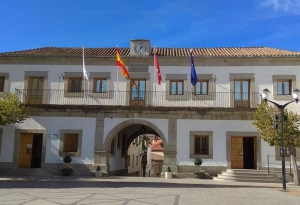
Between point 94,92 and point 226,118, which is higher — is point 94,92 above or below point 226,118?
above

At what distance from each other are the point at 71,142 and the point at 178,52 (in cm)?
829

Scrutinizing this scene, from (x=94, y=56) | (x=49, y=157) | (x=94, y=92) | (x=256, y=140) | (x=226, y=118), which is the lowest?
(x=49, y=157)

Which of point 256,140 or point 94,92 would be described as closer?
point 256,140

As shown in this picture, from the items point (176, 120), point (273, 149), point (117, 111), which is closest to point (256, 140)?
point (273, 149)

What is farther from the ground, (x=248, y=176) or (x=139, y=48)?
(x=139, y=48)

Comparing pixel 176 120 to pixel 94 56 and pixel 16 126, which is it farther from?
pixel 16 126

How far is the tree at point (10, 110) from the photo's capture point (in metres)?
16.5

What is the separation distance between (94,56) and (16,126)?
5.84 metres

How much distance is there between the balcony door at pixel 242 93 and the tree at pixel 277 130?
2256mm

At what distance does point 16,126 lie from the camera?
1870cm

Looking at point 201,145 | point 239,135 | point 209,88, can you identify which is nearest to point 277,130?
point 239,135

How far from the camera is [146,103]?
1869 cm

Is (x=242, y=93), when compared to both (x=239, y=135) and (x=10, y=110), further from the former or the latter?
(x=10, y=110)

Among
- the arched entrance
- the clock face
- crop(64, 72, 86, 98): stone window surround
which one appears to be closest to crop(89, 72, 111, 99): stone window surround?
crop(64, 72, 86, 98): stone window surround
